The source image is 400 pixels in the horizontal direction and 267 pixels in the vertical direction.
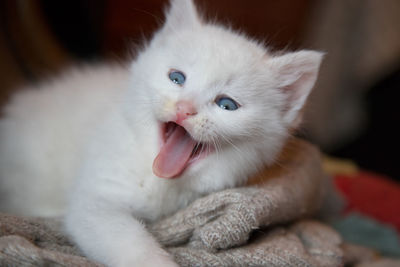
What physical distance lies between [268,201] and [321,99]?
2.77 meters

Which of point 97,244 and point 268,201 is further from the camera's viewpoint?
point 268,201

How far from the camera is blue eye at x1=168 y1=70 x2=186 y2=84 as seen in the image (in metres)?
1.22

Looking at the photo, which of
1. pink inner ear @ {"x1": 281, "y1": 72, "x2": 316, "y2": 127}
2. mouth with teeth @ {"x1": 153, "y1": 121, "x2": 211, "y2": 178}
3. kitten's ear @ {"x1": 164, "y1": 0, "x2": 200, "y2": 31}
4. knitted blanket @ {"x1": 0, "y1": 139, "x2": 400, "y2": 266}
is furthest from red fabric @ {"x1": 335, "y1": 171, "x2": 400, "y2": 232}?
kitten's ear @ {"x1": 164, "y1": 0, "x2": 200, "y2": 31}

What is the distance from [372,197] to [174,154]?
59.3 inches

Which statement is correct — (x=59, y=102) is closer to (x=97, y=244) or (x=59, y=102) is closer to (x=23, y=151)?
(x=23, y=151)

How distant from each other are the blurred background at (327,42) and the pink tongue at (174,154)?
1.45 m

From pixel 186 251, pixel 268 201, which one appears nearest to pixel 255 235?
pixel 268 201

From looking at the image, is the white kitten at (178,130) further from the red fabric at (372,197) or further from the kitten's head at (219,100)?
the red fabric at (372,197)

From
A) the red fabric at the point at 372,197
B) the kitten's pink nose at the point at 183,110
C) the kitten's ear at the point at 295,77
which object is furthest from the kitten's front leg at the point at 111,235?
the red fabric at the point at 372,197

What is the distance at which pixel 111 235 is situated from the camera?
1.12 metres

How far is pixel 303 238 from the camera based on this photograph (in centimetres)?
140

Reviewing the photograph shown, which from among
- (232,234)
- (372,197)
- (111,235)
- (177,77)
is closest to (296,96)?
(177,77)

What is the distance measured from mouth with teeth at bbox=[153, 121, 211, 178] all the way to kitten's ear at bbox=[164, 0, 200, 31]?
38 centimetres

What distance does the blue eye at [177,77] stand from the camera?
122 cm
